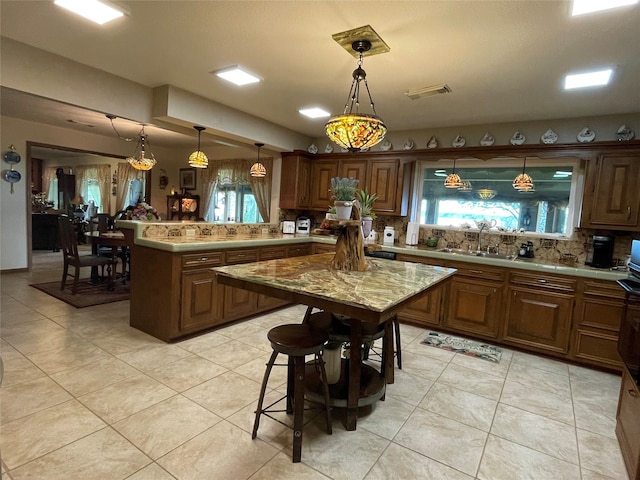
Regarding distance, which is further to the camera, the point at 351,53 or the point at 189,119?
the point at 189,119

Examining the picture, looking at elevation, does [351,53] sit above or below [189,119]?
above

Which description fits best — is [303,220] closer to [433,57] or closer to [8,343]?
[433,57]

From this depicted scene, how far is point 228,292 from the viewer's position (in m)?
3.79

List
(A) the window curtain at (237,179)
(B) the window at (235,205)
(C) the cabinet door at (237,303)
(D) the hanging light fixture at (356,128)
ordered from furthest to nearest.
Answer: (B) the window at (235,205), (A) the window curtain at (237,179), (C) the cabinet door at (237,303), (D) the hanging light fixture at (356,128)

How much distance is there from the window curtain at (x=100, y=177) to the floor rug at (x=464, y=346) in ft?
31.3

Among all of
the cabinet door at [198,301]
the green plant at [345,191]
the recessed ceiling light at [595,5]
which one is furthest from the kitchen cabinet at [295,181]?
the recessed ceiling light at [595,5]

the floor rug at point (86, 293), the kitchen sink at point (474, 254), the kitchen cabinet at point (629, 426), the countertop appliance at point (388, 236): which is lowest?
the floor rug at point (86, 293)

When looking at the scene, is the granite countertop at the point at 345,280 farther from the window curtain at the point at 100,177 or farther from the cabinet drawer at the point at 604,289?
the window curtain at the point at 100,177

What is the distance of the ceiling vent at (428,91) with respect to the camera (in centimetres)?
315

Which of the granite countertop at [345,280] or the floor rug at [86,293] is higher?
the granite countertop at [345,280]

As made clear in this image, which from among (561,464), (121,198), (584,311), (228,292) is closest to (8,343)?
(228,292)

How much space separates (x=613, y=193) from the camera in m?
3.49

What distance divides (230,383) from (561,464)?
7.22 feet

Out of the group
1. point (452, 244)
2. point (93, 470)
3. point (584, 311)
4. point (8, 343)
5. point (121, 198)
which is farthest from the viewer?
point (121, 198)
